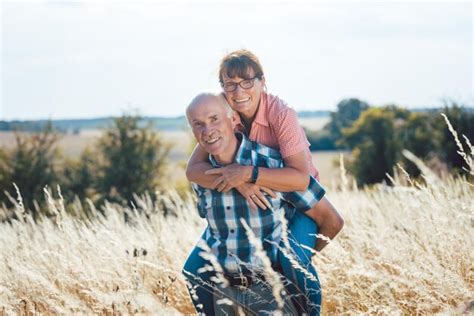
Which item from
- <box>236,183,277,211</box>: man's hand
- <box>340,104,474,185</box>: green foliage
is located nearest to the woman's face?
<box>236,183,277,211</box>: man's hand

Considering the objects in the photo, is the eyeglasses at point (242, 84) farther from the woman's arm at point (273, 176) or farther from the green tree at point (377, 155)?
the green tree at point (377, 155)

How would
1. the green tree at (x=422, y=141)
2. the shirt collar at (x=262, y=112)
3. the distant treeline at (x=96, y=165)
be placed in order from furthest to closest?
1. the green tree at (x=422, y=141)
2. the distant treeline at (x=96, y=165)
3. the shirt collar at (x=262, y=112)

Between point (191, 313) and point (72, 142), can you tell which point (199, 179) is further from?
point (72, 142)

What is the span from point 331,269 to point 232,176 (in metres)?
0.74

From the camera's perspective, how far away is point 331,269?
281 centimetres

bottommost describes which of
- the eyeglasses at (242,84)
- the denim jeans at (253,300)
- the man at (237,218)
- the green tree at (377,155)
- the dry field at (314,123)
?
the dry field at (314,123)

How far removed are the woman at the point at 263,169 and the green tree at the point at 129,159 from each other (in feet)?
48.7

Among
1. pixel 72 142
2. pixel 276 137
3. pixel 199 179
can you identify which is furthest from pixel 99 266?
pixel 72 142

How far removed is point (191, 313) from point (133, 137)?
15660 millimetres

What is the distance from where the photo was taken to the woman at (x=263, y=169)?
3160 millimetres

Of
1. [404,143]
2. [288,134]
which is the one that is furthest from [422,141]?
[288,134]

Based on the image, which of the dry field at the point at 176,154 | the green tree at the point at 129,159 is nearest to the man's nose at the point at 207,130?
the dry field at the point at 176,154

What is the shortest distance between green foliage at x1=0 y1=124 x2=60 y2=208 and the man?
1510cm

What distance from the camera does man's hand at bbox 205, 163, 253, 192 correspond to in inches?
123
